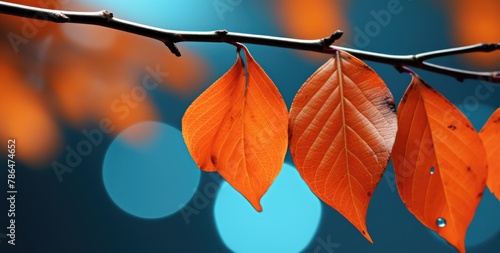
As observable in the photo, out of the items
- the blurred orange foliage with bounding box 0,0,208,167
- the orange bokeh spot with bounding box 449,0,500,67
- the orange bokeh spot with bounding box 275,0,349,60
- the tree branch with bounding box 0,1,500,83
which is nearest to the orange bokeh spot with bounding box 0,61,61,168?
the blurred orange foliage with bounding box 0,0,208,167

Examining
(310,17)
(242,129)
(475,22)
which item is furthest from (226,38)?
(475,22)

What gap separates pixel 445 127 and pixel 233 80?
2.8 inches

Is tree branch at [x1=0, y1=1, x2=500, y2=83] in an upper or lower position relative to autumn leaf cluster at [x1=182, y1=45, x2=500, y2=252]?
upper

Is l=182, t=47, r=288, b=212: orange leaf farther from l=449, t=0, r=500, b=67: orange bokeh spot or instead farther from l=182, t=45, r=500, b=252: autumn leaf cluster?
l=449, t=0, r=500, b=67: orange bokeh spot

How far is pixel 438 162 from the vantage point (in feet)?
0.48

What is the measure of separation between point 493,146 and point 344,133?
0.21ft

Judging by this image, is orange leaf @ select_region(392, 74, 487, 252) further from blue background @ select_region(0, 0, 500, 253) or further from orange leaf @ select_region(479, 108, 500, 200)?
blue background @ select_region(0, 0, 500, 253)

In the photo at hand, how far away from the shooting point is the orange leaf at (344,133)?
0.14 meters

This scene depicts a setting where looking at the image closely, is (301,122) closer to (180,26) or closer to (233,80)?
(233,80)

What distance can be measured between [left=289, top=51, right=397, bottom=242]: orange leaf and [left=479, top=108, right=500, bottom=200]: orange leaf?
5 centimetres

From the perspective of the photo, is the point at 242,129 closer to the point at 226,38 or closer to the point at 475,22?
the point at 226,38

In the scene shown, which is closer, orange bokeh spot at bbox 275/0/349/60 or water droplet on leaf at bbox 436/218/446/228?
water droplet on leaf at bbox 436/218/446/228

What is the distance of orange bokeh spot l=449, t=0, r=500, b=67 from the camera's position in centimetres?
61

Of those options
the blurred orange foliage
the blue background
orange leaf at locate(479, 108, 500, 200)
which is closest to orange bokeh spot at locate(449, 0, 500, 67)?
the blue background
